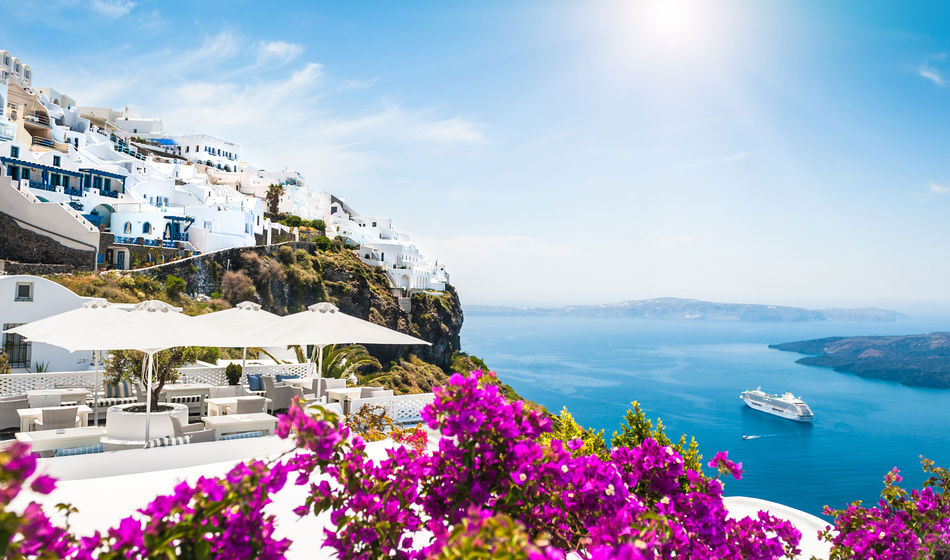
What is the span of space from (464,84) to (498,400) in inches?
891

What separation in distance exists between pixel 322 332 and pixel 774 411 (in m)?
77.0

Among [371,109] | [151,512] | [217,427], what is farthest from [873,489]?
[151,512]

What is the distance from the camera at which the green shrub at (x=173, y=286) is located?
29256mm

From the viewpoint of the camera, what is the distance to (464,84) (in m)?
23.4

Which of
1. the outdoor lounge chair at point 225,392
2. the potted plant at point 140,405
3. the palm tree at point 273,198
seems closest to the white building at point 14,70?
the palm tree at point 273,198

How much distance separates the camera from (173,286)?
29.7m

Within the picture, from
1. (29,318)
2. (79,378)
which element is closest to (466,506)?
(79,378)

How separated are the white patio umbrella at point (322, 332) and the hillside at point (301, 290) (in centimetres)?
959

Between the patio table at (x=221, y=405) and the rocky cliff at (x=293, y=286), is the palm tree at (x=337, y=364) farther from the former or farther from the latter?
the rocky cliff at (x=293, y=286)

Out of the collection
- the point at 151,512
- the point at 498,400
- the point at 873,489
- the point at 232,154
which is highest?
the point at 232,154

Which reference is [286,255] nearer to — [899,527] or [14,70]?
[899,527]

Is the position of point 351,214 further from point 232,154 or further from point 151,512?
point 151,512

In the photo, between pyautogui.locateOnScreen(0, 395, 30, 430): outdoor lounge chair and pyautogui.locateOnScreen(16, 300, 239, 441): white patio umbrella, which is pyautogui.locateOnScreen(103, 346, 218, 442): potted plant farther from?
pyautogui.locateOnScreen(0, 395, 30, 430): outdoor lounge chair

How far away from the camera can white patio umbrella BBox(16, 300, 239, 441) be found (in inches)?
287
